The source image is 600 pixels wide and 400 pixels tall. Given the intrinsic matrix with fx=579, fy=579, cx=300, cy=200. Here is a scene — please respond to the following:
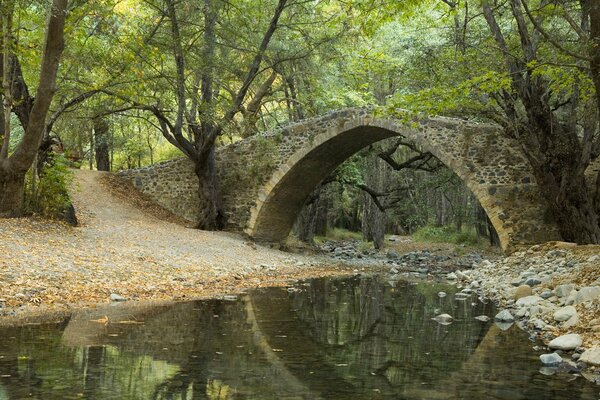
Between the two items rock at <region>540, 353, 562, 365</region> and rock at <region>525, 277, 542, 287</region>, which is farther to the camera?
rock at <region>525, 277, 542, 287</region>

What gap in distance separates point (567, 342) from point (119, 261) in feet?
21.0

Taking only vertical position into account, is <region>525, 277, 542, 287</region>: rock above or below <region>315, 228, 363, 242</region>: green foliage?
below

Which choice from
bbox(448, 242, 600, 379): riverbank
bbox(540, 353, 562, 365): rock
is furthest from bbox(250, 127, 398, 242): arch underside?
bbox(540, 353, 562, 365): rock

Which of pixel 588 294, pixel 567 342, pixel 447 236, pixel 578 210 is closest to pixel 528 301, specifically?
pixel 588 294

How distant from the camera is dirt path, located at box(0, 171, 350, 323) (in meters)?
6.47

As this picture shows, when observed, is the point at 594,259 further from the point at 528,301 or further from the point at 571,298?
the point at 571,298

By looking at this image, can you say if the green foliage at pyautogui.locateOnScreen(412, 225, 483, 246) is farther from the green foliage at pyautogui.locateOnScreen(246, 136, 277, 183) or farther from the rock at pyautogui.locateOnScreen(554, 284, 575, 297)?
the rock at pyautogui.locateOnScreen(554, 284, 575, 297)

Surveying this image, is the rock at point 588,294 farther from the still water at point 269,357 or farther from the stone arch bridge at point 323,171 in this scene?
the stone arch bridge at point 323,171

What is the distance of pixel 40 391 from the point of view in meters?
3.16

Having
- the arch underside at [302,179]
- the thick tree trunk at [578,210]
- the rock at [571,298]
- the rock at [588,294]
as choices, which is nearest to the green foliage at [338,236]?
the arch underside at [302,179]

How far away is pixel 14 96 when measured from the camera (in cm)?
1110

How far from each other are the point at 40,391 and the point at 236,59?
13577 millimetres

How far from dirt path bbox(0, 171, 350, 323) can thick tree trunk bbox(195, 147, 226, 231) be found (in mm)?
702

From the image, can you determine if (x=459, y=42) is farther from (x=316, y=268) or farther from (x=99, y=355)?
A: (x=99, y=355)
